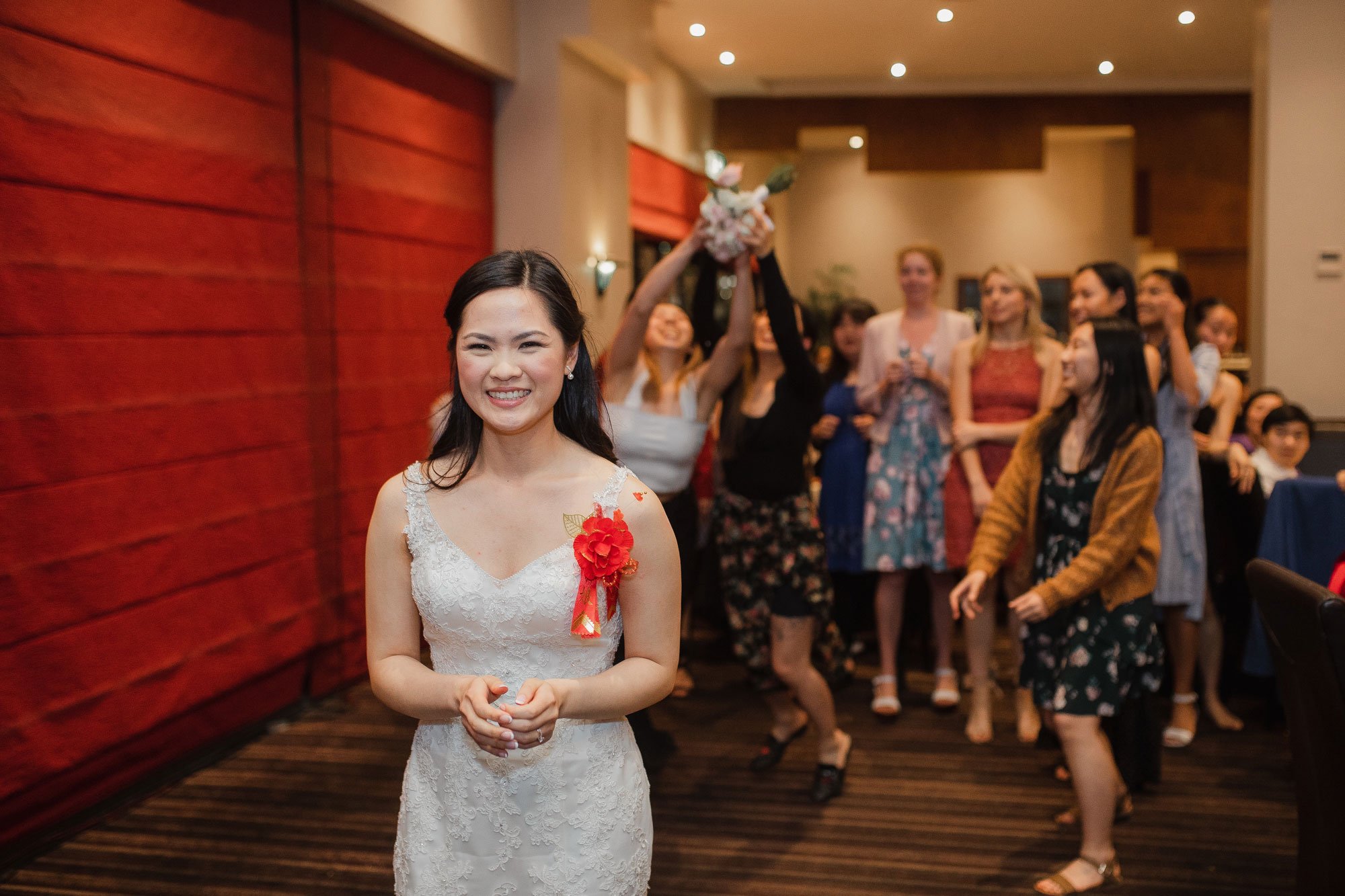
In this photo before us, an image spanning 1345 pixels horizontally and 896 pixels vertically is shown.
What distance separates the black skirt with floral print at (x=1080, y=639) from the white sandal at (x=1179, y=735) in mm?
1179

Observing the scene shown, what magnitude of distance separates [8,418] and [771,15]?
5.75m

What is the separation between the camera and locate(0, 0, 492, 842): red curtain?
9.73 ft

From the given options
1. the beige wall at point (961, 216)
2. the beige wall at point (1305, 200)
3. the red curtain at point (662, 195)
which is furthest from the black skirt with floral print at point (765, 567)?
the beige wall at point (961, 216)

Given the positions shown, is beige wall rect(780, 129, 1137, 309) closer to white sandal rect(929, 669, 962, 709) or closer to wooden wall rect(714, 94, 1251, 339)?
wooden wall rect(714, 94, 1251, 339)

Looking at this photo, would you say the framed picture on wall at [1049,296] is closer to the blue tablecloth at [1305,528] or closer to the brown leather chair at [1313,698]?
the blue tablecloth at [1305,528]

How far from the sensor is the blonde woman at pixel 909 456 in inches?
168

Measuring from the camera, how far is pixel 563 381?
5.38 ft

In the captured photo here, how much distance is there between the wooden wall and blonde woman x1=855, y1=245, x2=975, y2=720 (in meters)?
5.63

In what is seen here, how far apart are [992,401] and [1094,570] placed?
1424 mm

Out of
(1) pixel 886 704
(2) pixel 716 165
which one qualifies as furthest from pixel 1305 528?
(2) pixel 716 165

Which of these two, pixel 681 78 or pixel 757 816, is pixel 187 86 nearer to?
pixel 757 816

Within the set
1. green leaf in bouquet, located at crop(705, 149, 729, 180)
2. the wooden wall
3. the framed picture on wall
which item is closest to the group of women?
green leaf in bouquet, located at crop(705, 149, 729, 180)

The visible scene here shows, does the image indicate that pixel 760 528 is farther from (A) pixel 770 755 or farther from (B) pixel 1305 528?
(B) pixel 1305 528

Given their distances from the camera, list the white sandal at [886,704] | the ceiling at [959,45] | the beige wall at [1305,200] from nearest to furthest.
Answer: the white sandal at [886,704] → the beige wall at [1305,200] → the ceiling at [959,45]
